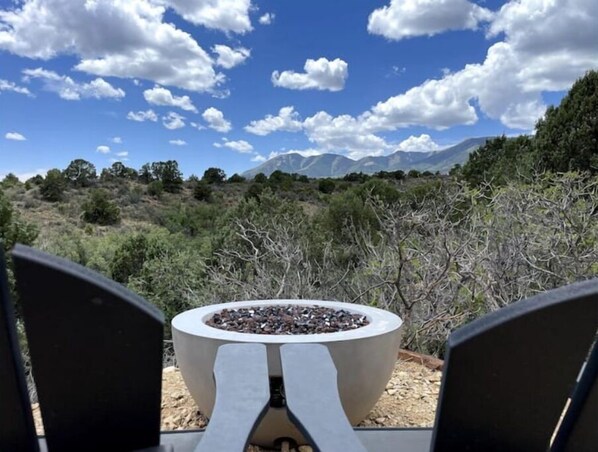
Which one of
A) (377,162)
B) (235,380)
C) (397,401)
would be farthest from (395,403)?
(377,162)

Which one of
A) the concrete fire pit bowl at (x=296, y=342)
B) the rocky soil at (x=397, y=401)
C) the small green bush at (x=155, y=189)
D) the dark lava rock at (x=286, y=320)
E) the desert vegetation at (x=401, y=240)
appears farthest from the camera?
the small green bush at (x=155, y=189)

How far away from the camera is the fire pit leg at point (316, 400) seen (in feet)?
3.21

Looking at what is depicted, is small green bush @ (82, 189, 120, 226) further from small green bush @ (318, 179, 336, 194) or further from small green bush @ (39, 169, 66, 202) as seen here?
small green bush @ (318, 179, 336, 194)

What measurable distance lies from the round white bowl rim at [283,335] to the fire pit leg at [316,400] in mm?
→ 897

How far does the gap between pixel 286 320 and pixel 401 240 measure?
2.42 metres

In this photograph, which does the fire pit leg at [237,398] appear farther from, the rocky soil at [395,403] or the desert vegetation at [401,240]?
the rocky soil at [395,403]

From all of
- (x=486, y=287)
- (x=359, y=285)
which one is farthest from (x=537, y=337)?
(x=359, y=285)

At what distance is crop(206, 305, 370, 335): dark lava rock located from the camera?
268cm

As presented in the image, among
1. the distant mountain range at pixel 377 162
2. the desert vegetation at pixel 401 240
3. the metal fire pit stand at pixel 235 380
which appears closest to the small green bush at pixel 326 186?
the distant mountain range at pixel 377 162

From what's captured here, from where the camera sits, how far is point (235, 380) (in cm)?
123

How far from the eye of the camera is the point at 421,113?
12969mm

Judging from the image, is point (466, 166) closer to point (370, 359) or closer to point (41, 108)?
point (41, 108)

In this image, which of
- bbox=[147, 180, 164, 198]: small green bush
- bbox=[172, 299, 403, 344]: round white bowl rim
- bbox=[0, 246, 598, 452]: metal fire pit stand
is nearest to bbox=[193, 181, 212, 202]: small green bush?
bbox=[147, 180, 164, 198]: small green bush

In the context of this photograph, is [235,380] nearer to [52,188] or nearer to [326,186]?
[326,186]
